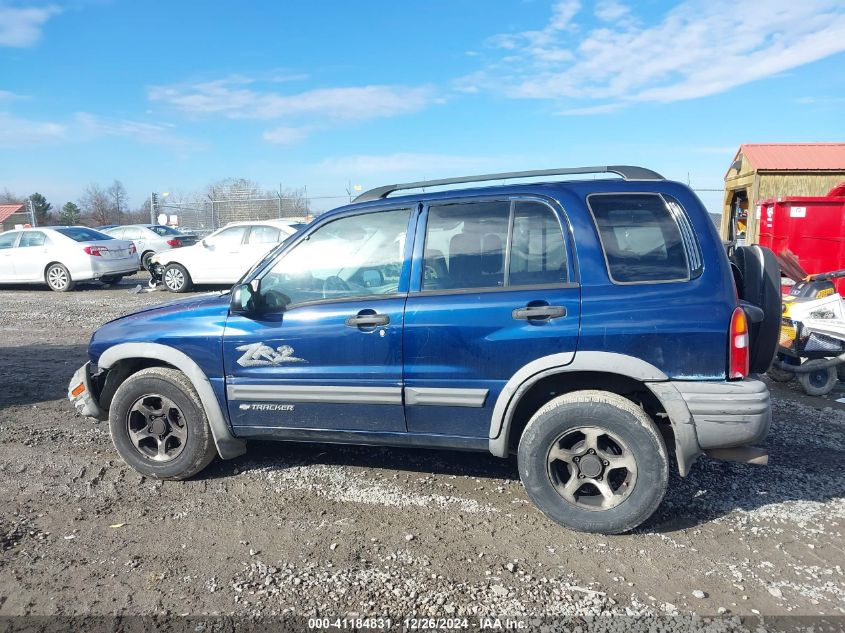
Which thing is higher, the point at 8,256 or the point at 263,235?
the point at 263,235

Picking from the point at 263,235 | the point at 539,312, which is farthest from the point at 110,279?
the point at 539,312

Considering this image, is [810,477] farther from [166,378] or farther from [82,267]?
[82,267]

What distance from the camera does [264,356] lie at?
3.67 m

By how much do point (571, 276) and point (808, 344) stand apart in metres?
3.73

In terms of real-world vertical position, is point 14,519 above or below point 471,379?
below

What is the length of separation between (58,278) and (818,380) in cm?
1461

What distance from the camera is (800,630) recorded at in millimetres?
2480

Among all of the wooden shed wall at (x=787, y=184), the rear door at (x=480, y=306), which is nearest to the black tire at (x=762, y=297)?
the rear door at (x=480, y=306)

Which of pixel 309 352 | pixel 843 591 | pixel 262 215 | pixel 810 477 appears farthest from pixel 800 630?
pixel 262 215

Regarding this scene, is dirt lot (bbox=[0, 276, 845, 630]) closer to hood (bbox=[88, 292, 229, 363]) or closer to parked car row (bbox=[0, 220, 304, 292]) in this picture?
hood (bbox=[88, 292, 229, 363])

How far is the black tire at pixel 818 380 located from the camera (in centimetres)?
568

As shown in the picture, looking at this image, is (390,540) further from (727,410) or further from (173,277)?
(173,277)

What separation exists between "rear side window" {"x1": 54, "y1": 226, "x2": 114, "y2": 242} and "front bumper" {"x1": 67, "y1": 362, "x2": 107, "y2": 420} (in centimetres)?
1125

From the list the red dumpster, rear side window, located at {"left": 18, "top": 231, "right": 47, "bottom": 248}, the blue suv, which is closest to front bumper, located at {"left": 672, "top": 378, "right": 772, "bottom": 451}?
the blue suv
